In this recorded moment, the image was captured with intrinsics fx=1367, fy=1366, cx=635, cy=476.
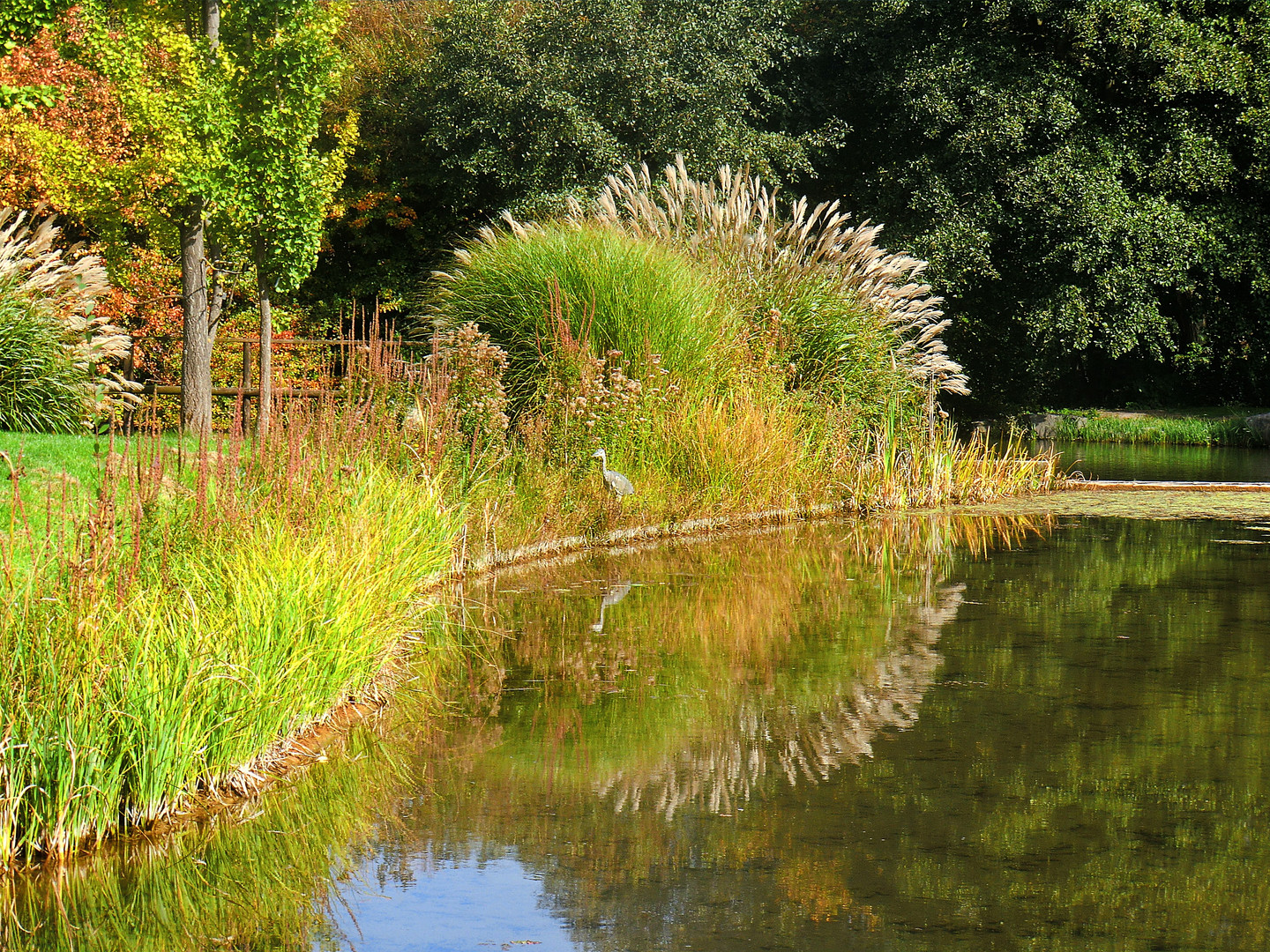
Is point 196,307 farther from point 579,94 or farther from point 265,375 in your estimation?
point 265,375

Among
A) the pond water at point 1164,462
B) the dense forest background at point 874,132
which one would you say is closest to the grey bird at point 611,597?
the pond water at point 1164,462

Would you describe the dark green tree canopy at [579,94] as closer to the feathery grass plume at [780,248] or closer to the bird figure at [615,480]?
the feathery grass plume at [780,248]

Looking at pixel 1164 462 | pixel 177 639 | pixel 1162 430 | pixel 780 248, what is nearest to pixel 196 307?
pixel 780 248

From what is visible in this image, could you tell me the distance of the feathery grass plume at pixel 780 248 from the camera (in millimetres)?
12266

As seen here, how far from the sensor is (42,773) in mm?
3574

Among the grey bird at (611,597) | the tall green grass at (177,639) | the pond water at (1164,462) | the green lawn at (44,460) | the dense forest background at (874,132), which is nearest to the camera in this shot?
the tall green grass at (177,639)

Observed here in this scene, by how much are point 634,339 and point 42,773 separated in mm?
7388

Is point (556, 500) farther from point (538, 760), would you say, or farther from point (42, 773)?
point (42, 773)

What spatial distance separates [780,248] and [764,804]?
9566 millimetres

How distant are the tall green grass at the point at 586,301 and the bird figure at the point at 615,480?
114 centimetres

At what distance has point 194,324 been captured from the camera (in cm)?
1572

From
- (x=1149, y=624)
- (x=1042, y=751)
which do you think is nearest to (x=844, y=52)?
(x=1149, y=624)

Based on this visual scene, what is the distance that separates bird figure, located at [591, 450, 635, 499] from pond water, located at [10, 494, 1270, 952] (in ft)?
6.94

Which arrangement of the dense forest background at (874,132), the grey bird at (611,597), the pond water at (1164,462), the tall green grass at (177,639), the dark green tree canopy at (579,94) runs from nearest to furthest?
the tall green grass at (177,639)
the grey bird at (611,597)
the pond water at (1164,462)
the dark green tree canopy at (579,94)
the dense forest background at (874,132)
